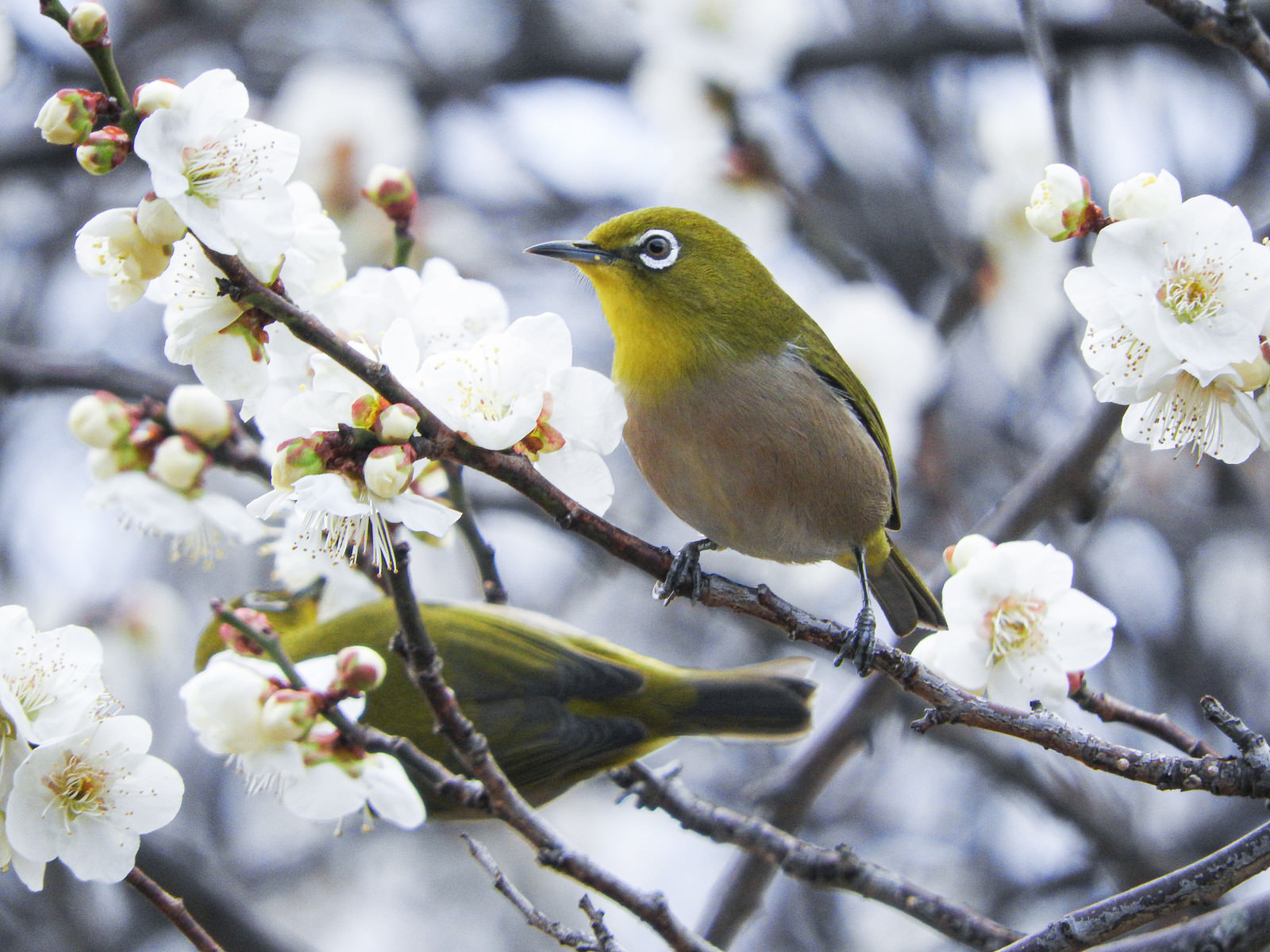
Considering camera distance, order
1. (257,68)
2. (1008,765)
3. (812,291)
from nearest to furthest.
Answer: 1. (1008,765)
2. (812,291)
3. (257,68)

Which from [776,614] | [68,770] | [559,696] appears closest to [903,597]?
[559,696]

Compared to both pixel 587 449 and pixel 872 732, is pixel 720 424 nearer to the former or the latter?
pixel 587 449

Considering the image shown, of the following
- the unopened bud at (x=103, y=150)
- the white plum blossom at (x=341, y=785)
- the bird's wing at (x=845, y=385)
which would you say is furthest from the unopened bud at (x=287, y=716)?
the bird's wing at (x=845, y=385)

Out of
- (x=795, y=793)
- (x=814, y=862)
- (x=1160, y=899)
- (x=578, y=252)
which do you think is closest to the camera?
(x=1160, y=899)

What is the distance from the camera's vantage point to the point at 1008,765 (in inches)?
189

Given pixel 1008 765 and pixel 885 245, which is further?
pixel 885 245

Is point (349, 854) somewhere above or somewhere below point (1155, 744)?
below

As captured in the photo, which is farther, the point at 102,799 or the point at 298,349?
the point at 298,349

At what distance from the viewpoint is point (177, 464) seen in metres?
2.55

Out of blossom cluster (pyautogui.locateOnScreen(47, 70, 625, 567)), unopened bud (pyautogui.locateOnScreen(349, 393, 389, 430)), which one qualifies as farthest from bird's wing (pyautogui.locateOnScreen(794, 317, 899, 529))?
unopened bud (pyautogui.locateOnScreen(349, 393, 389, 430))

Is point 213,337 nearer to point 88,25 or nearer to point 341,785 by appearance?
point 88,25

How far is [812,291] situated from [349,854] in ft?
17.6

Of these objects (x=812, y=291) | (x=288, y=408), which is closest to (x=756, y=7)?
(x=812, y=291)

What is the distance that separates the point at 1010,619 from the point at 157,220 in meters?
1.79
